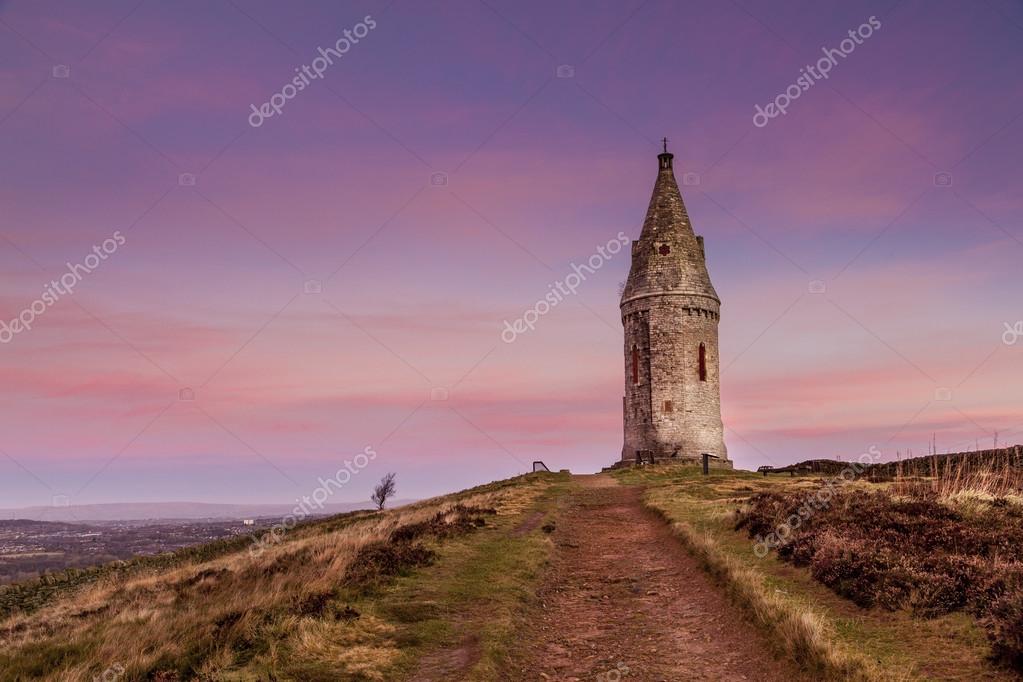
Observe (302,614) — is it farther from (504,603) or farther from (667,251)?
(667,251)

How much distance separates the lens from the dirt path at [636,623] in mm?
9273

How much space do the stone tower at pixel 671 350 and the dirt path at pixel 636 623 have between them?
28.0 metres

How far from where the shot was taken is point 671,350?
1826 inches

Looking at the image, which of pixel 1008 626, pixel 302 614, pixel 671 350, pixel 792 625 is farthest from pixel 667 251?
pixel 1008 626

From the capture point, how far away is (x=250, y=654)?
9508 millimetres

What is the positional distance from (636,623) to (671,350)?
36.3m

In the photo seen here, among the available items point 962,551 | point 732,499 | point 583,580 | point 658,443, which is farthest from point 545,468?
point 962,551

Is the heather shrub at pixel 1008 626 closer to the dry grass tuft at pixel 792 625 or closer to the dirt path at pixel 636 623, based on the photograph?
the dry grass tuft at pixel 792 625

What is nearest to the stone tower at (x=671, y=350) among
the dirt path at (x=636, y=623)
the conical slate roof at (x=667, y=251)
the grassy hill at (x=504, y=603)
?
the conical slate roof at (x=667, y=251)

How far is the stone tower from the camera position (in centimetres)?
4569

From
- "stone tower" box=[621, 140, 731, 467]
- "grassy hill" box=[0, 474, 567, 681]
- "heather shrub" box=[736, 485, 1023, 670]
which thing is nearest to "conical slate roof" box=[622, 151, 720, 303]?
"stone tower" box=[621, 140, 731, 467]

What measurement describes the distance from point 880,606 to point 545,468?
117 feet

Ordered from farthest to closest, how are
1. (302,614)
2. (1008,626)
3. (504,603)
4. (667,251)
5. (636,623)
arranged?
1. (667,251)
2. (504,603)
3. (636,623)
4. (302,614)
5. (1008,626)

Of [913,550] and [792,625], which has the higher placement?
[913,550]
